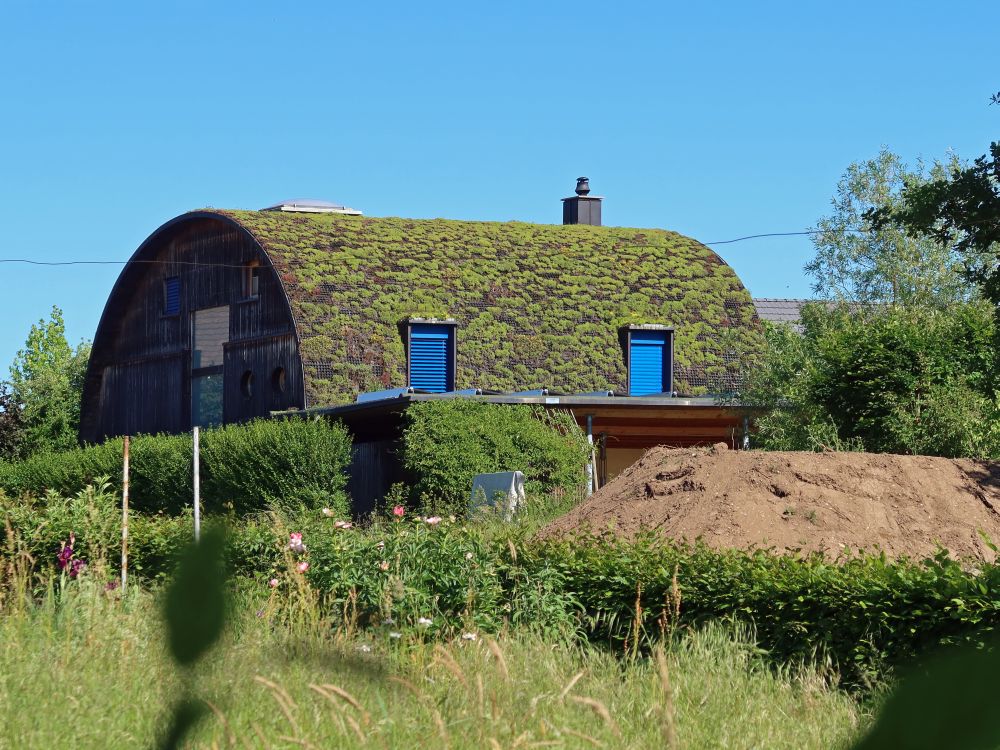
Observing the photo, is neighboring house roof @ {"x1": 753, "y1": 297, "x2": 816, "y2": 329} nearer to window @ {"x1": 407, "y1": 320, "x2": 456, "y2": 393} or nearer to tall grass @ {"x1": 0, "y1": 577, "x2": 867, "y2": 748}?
window @ {"x1": 407, "y1": 320, "x2": 456, "y2": 393}

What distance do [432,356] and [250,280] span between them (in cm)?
565

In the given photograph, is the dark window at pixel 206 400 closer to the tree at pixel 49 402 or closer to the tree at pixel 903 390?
the tree at pixel 49 402

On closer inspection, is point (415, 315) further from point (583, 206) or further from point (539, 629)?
point (539, 629)

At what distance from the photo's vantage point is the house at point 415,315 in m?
30.6

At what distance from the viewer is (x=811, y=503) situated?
13.1m

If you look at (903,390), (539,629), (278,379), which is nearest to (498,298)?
(278,379)

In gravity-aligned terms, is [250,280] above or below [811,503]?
above

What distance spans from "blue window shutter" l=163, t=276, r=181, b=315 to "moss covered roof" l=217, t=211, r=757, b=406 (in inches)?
174

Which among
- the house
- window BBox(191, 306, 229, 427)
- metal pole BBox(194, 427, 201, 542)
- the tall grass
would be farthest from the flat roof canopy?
the tall grass

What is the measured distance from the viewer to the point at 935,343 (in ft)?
59.0

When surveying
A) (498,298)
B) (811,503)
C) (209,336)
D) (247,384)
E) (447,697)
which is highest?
(498,298)

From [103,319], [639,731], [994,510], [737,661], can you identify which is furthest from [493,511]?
[103,319]

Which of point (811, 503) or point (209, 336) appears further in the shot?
point (209, 336)

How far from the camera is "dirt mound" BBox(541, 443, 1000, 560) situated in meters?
12.5
